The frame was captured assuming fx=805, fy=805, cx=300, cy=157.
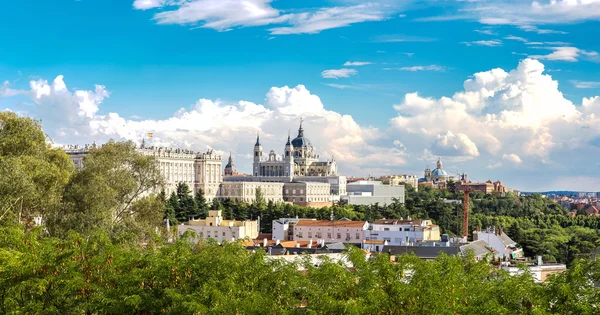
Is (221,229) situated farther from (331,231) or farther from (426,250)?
(426,250)

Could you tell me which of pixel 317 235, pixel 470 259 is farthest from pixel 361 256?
pixel 317 235

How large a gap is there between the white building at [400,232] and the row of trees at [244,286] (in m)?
47.9

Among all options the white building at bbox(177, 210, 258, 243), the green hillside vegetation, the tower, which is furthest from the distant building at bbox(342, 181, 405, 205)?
the green hillside vegetation

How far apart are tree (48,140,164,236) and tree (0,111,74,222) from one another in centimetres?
80

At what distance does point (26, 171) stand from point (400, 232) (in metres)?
42.7

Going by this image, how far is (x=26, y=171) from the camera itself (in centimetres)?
3438

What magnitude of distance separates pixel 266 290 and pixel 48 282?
17.0 feet

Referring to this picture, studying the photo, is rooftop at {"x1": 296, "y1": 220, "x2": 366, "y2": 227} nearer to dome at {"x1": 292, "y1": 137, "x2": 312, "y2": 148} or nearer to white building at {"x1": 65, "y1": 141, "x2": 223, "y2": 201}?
white building at {"x1": 65, "y1": 141, "x2": 223, "y2": 201}

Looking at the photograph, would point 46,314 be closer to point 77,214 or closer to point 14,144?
point 77,214

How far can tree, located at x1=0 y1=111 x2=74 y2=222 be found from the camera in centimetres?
3152

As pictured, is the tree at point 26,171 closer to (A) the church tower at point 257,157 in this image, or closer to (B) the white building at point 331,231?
(B) the white building at point 331,231

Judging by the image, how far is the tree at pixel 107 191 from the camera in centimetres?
3469

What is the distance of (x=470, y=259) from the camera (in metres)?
24.1

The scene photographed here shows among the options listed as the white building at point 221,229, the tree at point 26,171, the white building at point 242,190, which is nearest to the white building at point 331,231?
the white building at point 221,229
